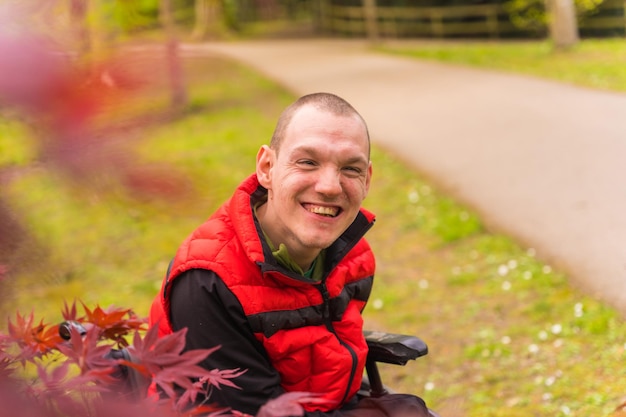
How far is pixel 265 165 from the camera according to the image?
7.39 feet

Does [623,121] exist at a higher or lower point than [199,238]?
lower

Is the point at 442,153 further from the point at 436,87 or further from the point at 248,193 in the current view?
the point at 248,193

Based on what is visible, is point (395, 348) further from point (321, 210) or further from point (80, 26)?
point (80, 26)

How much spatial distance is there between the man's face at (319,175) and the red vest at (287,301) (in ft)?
0.36

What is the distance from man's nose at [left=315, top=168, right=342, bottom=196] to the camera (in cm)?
205

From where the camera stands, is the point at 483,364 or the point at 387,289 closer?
the point at 483,364

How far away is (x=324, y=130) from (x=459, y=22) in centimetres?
1829

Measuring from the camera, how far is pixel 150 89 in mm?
701

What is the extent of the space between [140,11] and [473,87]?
10.5 meters

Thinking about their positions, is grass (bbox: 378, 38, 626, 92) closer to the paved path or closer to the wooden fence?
the paved path

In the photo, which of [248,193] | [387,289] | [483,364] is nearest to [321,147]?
[248,193]

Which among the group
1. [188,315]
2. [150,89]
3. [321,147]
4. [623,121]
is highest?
[150,89]

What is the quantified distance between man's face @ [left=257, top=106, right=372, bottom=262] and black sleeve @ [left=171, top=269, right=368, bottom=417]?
0.25m

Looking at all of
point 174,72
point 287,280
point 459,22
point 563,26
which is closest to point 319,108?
point 287,280
